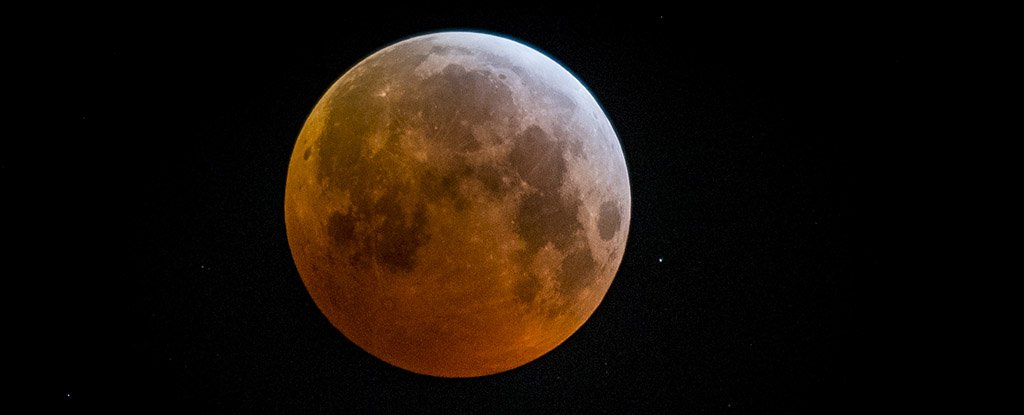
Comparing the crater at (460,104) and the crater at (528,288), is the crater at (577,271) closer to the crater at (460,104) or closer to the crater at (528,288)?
the crater at (528,288)

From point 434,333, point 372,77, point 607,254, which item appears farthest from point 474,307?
point 372,77

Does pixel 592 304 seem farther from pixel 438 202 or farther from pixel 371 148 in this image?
pixel 371 148

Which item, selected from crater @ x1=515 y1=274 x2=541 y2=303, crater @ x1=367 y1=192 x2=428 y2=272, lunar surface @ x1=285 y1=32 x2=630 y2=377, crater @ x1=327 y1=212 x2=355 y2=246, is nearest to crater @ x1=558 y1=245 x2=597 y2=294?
lunar surface @ x1=285 y1=32 x2=630 y2=377

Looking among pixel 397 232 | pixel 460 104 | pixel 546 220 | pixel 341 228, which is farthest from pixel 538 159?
pixel 341 228

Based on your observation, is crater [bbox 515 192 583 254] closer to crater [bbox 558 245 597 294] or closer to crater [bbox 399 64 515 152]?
crater [bbox 558 245 597 294]

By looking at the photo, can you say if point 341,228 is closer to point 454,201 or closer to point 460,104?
point 454,201
